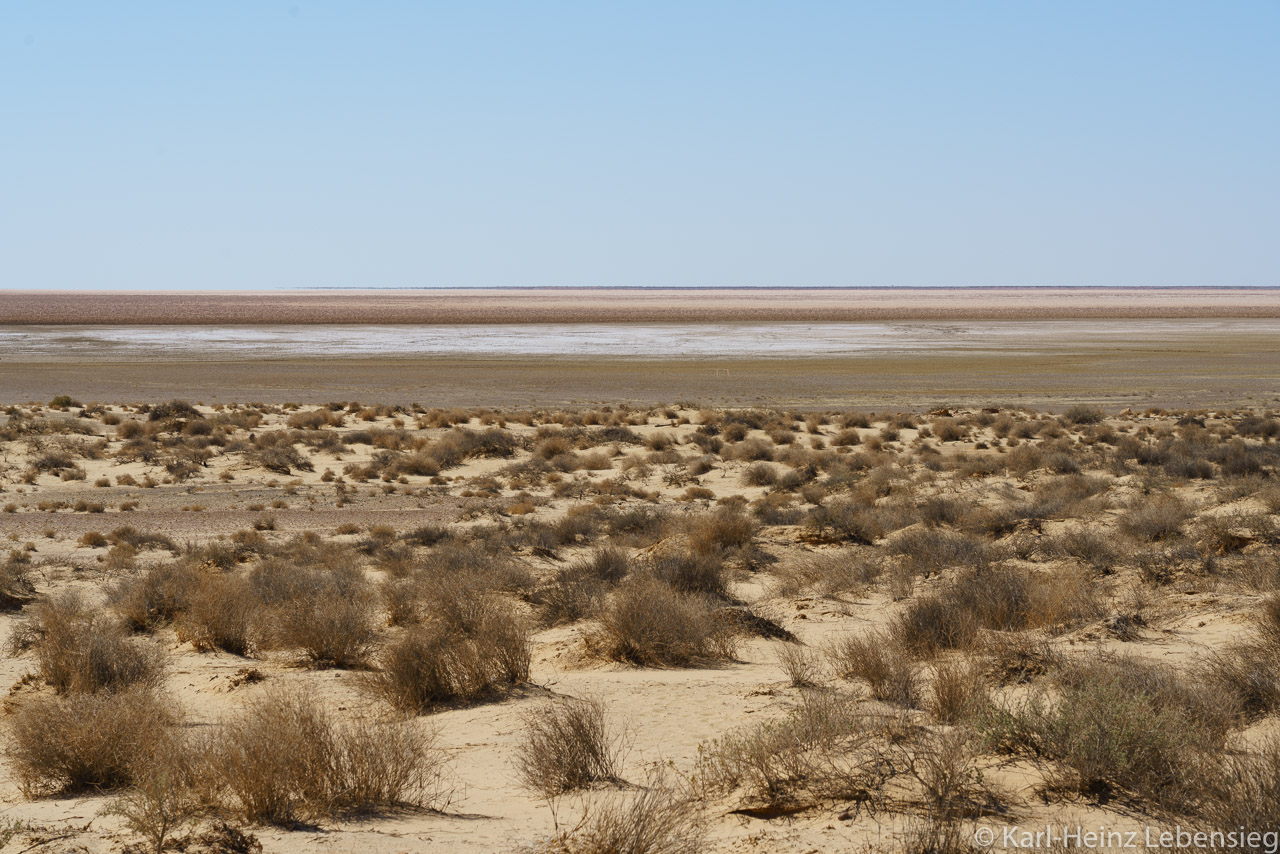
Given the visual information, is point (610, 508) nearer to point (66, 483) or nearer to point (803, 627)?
point (803, 627)

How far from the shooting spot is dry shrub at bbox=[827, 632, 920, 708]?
7605 mm

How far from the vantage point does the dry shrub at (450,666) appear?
8.36 m

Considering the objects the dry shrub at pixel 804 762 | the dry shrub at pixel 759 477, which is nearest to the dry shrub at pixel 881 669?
the dry shrub at pixel 804 762

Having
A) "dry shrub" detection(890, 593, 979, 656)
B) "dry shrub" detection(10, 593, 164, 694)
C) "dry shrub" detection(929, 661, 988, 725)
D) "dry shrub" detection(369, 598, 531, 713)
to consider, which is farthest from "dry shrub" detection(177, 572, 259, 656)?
"dry shrub" detection(929, 661, 988, 725)

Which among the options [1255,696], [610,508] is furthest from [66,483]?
[1255,696]

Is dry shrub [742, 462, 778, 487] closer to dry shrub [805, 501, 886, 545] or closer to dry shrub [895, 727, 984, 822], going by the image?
dry shrub [805, 501, 886, 545]

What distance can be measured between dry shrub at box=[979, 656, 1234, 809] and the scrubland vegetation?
24mm

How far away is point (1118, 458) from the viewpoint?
79.4 feet

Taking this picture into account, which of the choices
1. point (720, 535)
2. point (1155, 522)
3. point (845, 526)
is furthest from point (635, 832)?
point (1155, 522)

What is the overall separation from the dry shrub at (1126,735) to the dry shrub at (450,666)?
433 centimetres

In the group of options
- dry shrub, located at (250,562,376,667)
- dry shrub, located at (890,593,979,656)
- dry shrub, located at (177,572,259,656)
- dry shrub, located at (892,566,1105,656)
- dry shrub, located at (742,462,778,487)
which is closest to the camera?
dry shrub, located at (890,593,979,656)

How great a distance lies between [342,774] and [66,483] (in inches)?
859

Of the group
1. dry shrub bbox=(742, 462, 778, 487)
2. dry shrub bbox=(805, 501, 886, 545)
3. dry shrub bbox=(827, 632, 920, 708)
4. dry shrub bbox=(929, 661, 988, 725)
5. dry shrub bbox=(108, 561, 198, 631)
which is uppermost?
dry shrub bbox=(929, 661, 988, 725)

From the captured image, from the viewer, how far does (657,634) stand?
379 inches
